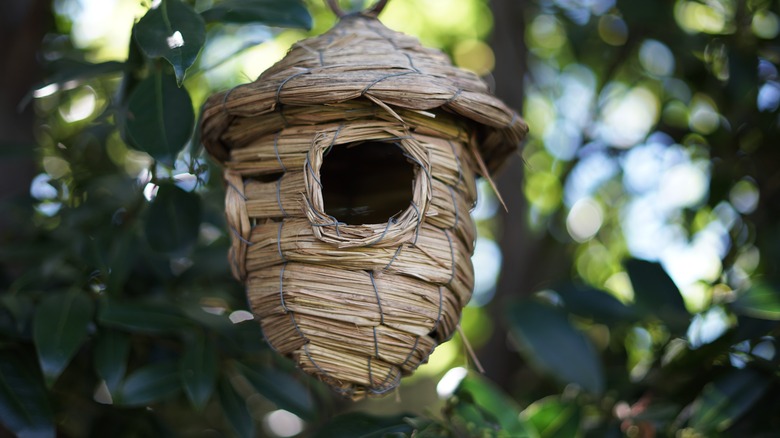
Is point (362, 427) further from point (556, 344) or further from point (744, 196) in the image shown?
point (744, 196)

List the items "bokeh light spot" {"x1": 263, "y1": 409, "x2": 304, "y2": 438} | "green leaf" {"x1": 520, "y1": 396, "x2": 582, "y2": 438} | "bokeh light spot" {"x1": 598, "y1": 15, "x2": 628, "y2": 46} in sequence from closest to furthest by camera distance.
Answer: "green leaf" {"x1": 520, "y1": 396, "x2": 582, "y2": 438} < "bokeh light spot" {"x1": 598, "y1": 15, "x2": 628, "y2": 46} < "bokeh light spot" {"x1": 263, "y1": 409, "x2": 304, "y2": 438}

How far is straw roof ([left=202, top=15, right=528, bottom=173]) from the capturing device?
1005mm

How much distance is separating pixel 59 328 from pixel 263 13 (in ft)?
2.00

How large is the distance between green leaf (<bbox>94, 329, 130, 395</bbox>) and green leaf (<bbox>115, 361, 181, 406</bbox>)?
2cm

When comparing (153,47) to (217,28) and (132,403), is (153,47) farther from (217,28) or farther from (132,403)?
(217,28)

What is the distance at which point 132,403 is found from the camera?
1437 millimetres

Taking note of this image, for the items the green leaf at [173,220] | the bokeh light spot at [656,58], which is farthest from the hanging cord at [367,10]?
the bokeh light spot at [656,58]

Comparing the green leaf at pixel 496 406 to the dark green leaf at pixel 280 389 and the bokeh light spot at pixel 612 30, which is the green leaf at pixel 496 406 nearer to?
the dark green leaf at pixel 280 389

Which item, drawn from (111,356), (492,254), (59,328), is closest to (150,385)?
(111,356)

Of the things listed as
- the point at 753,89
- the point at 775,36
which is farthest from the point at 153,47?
the point at 775,36

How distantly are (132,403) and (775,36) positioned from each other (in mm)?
1611

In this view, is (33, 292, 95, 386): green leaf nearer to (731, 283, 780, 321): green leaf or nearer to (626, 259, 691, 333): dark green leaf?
(626, 259, 691, 333): dark green leaf

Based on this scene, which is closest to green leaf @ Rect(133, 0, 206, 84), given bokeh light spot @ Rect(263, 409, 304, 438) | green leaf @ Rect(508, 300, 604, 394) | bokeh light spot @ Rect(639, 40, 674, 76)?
green leaf @ Rect(508, 300, 604, 394)

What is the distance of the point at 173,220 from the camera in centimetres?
140
